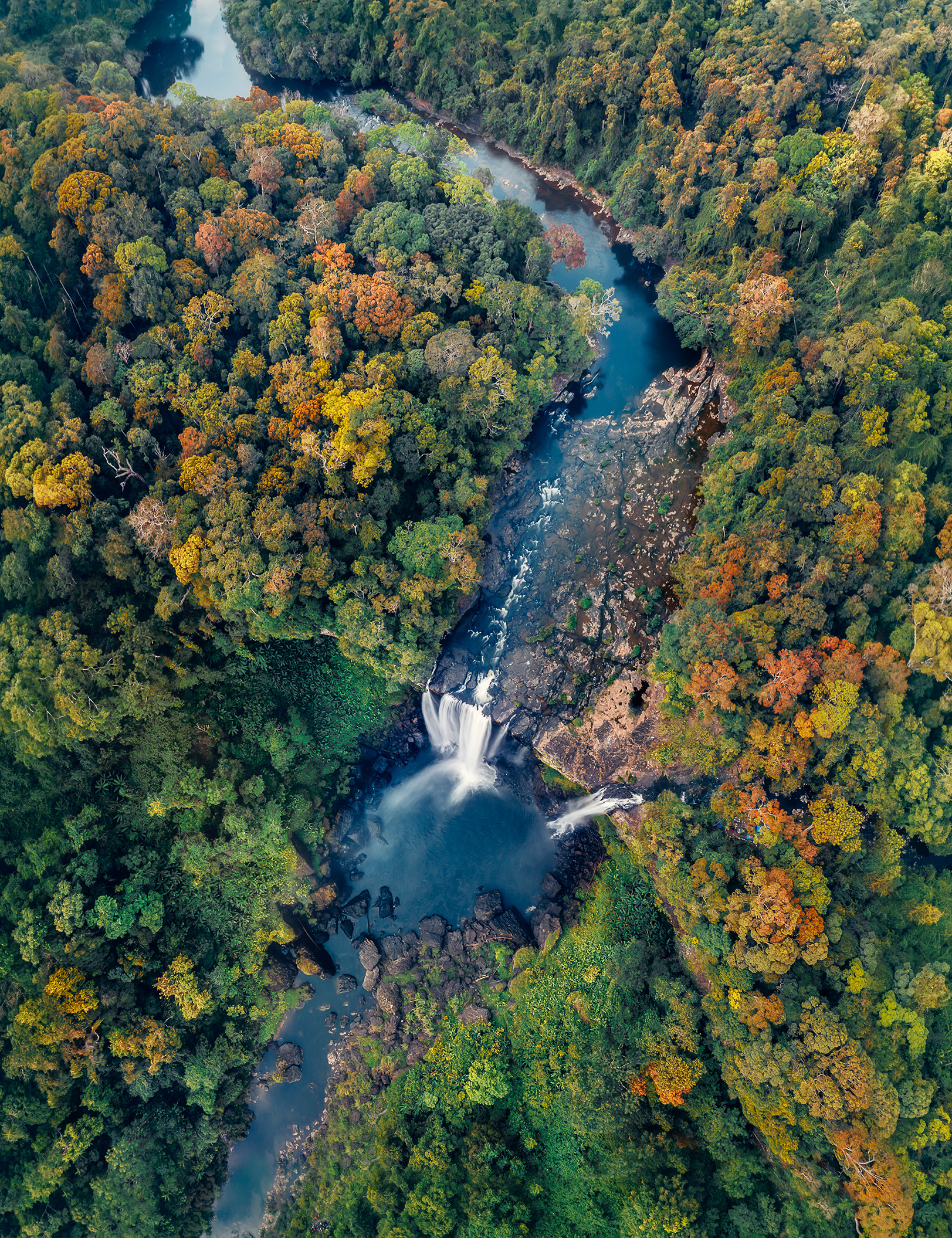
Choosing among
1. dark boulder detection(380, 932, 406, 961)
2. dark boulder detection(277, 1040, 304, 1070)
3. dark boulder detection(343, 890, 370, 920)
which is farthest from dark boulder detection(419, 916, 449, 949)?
dark boulder detection(277, 1040, 304, 1070)

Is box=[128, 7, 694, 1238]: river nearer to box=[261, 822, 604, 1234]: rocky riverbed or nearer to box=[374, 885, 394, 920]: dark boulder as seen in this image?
box=[374, 885, 394, 920]: dark boulder

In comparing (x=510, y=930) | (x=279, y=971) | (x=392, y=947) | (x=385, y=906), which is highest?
(x=510, y=930)

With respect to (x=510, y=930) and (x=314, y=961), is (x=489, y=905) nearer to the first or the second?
(x=510, y=930)

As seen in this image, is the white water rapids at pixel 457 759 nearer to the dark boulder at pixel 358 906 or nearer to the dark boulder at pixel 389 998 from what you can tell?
the dark boulder at pixel 358 906

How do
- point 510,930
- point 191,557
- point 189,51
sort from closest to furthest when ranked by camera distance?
point 191,557, point 510,930, point 189,51

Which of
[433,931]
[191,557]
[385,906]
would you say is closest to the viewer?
[191,557]

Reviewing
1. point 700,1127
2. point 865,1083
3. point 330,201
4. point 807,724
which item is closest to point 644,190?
point 330,201

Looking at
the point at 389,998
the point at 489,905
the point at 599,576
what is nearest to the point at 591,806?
the point at 489,905
